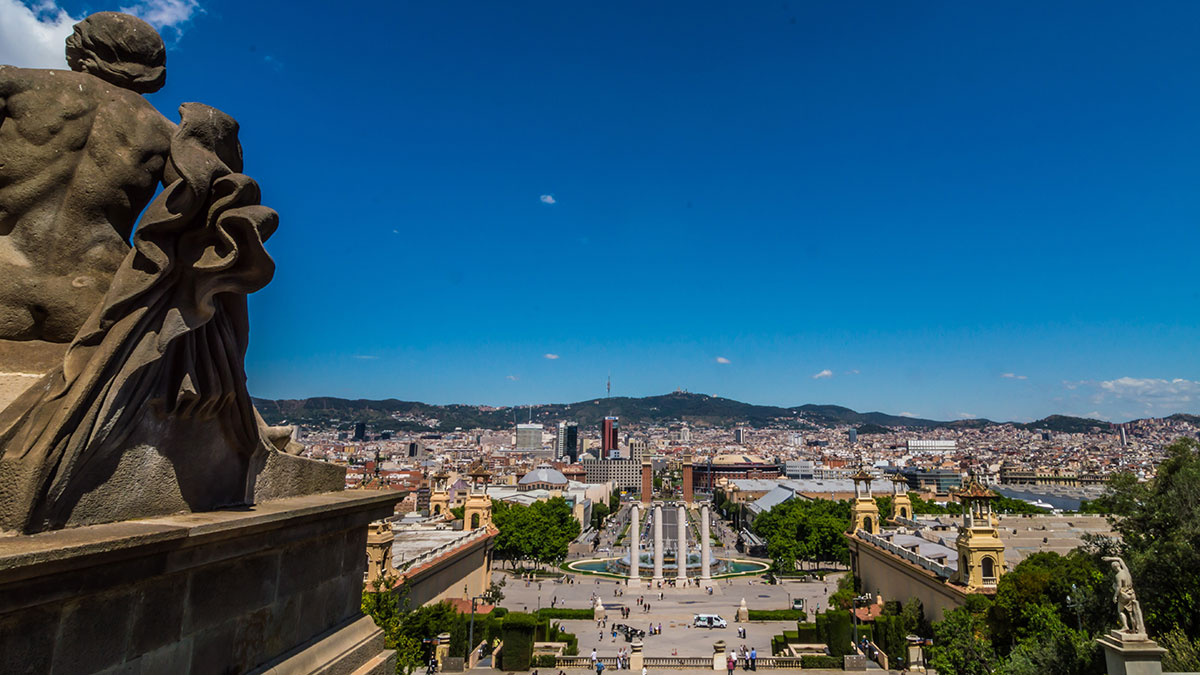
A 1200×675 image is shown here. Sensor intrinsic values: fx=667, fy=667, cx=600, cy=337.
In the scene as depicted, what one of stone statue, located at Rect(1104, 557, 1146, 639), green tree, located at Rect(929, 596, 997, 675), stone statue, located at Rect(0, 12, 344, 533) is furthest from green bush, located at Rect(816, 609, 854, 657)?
stone statue, located at Rect(0, 12, 344, 533)

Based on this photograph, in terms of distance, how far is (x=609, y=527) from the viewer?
101312 millimetres

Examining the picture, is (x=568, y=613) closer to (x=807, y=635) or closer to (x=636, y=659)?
(x=636, y=659)

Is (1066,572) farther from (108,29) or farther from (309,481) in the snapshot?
(108,29)

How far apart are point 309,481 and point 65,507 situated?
2.07 m

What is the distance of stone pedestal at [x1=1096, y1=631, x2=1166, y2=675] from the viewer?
33.0ft

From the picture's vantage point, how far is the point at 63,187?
12.3 ft

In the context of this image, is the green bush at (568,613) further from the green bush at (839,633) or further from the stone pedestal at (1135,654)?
the stone pedestal at (1135,654)

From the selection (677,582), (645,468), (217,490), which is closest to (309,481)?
(217,490)

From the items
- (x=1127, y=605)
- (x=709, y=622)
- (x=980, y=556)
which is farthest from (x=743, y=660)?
(x=1127, y=605)

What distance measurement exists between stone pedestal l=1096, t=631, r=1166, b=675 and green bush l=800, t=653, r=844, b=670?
18.4 m

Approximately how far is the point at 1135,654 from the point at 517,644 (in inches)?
859

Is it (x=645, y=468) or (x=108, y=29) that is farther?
(x=645, y=468)

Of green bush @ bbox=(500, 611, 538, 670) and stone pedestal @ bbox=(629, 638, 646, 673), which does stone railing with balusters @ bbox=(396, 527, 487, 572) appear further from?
stone pedestal @ bbox=(629, 638, 646, 673)

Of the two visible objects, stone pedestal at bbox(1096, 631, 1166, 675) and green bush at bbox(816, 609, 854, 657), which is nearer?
stone pedestal at bbox(1096, 631, 1166, 675)
